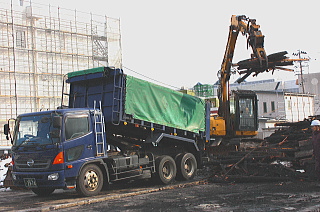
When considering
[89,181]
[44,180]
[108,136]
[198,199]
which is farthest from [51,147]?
[198,199]

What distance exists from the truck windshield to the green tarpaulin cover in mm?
2641

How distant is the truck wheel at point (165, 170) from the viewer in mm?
14906

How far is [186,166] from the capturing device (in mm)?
16266

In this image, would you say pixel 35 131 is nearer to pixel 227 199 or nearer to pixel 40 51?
pixel 227 199

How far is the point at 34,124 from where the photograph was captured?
40.3 ft

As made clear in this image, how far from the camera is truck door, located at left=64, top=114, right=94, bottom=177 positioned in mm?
11922

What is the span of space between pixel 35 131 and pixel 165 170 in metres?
5.28

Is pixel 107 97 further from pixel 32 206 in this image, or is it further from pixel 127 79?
pixel 32 206

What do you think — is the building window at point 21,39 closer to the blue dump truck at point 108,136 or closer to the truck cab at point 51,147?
the blue dump truck at point 108,136

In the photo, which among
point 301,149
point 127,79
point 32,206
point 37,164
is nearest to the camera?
point 32,206

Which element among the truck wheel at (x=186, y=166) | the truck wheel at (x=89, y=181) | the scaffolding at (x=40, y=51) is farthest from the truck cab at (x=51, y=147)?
the scaffolding at (x=40, y=51)

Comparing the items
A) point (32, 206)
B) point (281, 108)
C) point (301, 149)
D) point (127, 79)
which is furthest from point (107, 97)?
point (281, 108)

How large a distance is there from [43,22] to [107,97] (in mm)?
37766

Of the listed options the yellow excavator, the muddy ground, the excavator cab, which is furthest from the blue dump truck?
the excavator cab
